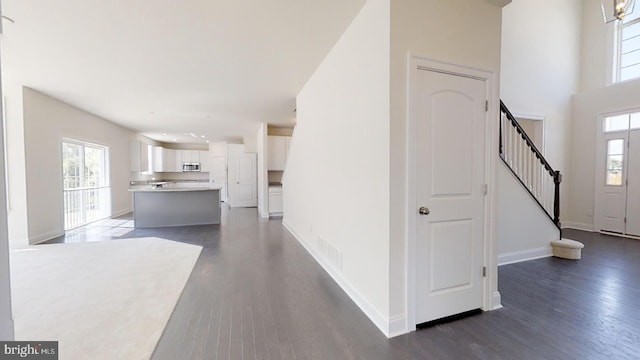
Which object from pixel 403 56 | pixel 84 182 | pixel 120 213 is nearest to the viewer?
pixel 403 56

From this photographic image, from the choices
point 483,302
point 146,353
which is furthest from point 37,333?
point 483,302

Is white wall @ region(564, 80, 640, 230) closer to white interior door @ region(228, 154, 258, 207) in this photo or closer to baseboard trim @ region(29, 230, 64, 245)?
white interior door @ region(228, 154, 258, 207)

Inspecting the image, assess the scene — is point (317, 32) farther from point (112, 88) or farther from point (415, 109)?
point (112, 88)

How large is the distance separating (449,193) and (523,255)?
2.45m

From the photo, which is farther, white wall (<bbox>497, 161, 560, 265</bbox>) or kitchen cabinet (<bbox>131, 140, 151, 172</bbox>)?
kitchen cabinet (<bbox>131, 140, 151, 172</bbox>)

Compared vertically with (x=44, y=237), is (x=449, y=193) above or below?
above

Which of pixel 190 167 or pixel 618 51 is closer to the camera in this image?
pixel 618 51

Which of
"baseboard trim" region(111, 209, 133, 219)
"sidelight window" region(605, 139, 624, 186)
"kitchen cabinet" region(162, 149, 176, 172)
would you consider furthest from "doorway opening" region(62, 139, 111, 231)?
"sidelight window" region(605, 139, 624, 186)

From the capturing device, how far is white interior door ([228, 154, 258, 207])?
31.2 feet

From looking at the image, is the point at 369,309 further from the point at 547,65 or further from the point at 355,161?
the point at 547,65

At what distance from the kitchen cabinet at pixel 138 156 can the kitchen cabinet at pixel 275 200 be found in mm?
4775

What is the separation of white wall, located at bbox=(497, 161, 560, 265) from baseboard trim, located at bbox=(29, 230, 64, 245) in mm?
7597

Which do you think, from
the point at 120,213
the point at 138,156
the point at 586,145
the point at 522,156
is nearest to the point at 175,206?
the point at 120,213

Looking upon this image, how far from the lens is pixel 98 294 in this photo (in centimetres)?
283
